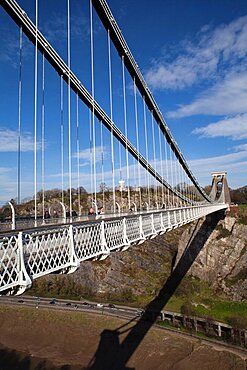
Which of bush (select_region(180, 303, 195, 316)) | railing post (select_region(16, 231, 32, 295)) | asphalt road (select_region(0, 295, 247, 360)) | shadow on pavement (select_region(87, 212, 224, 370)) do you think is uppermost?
railing post (select_region(16, 231, 32, 295))

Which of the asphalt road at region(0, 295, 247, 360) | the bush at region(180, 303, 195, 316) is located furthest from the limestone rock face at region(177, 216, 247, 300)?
the asphalt road at region(0, 295, 247, 360)

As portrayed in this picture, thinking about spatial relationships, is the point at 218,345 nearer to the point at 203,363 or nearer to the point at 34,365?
the point at 203,363

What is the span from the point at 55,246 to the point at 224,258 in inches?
1117

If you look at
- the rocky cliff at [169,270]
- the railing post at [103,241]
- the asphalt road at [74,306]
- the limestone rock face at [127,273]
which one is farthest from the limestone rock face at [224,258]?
the railing post at [103,241]

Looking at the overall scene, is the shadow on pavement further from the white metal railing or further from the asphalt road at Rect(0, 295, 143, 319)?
the white metal railing

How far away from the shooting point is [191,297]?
27.5 m

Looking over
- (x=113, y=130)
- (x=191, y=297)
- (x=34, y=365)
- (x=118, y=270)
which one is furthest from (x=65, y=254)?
(x=118, y=270)

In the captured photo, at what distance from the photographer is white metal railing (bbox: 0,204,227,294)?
170 inches

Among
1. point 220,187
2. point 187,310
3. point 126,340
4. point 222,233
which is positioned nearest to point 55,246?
point 126,340

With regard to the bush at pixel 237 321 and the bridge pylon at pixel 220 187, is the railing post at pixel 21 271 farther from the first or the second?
the bridge pylon at pixel 220 187

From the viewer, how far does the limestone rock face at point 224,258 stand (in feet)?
92.0

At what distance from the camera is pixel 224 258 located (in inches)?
1218

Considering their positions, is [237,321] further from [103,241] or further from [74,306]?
[103,241]

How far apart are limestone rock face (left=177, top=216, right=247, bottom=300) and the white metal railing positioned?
21855 millimetres
